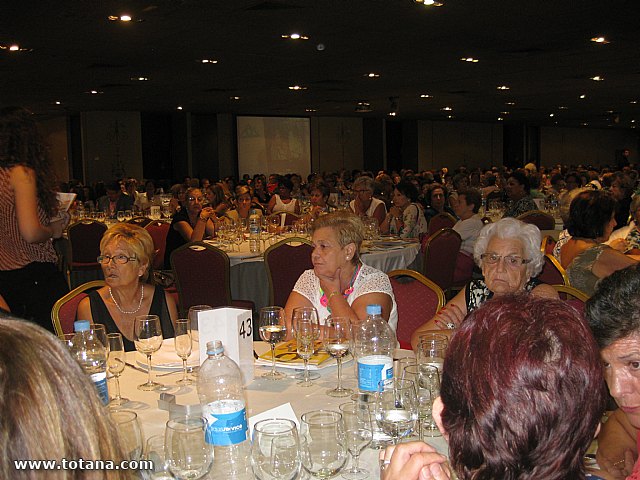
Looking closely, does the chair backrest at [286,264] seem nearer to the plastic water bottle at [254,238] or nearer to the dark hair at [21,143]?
the plastic water bottle at [254,238]

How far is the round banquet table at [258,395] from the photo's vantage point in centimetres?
229

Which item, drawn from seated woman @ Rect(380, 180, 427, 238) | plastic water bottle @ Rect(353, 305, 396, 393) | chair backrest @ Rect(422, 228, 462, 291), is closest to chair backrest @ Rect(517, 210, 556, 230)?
seated woman @ Rect(380, 180, 427, 238)

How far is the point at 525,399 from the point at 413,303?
2.74 metres

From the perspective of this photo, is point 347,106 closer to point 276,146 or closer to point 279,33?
point 276,146

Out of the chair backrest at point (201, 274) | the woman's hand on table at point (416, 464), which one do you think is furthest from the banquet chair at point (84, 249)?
the woman's hand on table at point (416, 464)

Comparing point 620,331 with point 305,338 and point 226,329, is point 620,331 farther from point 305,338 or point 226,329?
point 226,329

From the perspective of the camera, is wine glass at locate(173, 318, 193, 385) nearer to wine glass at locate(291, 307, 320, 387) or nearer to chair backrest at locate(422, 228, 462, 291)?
wine glass at locate(291, 307, 320, 387)

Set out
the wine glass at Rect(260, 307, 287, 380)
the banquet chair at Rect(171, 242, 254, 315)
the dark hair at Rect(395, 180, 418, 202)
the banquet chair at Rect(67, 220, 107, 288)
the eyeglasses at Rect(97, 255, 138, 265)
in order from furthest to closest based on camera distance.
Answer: the dark hair at Rect(395, 180, 418, 202) → the banquet chair at Rect(67, 220, 107, 288) → the banquet chair at Rect(171, 242, 254, 315) → the eyeglasses at Rect(97, 255, 138, 265) → the wine glass at Rect(260, 307, 287, 380)

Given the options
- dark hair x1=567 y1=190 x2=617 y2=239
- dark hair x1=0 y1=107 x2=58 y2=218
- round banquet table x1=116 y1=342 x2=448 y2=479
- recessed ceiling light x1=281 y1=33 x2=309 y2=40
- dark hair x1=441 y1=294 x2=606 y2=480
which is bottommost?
round banquet table x1=116 y1=342 x2=448 y2=479

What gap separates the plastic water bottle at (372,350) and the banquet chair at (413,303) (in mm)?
1076

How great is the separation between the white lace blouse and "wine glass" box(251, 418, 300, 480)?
1.98 metres

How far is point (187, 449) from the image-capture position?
1.68 meters

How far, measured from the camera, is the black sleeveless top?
339cm

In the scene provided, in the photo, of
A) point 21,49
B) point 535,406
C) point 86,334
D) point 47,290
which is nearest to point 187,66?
point 21,49
